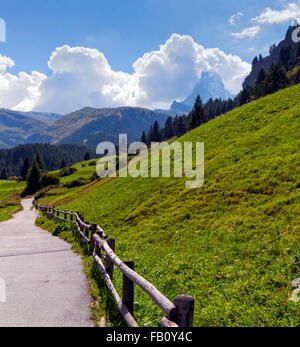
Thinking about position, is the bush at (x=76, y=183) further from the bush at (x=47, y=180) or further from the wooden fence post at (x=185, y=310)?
the wooden fence post at (x=185, y=310)

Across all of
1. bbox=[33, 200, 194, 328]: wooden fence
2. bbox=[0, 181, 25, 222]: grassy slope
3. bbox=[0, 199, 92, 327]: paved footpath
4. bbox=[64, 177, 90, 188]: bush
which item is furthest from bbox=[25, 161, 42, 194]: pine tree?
bbox=[33, 200, 194, 328]: wooden fence

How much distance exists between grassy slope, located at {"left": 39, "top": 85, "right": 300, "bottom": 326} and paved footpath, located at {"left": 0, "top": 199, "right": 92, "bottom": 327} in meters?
2.10

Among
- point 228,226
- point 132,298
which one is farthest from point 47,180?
point 132,298

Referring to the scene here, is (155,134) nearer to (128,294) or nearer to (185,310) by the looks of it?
(128,294)

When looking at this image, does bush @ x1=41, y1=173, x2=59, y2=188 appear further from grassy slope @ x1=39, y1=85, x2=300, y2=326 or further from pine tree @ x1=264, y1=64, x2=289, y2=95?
pine tree @ x1=264, y1=64, x2=289, y2=95

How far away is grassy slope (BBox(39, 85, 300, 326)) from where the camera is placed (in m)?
8.77

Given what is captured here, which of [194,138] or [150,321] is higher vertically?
[194,138]

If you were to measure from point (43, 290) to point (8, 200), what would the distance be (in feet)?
326

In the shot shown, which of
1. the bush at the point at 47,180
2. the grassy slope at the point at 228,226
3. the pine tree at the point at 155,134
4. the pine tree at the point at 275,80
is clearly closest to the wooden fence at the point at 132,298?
the grassy slope at the point at 228,226

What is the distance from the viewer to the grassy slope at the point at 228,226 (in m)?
8.77
